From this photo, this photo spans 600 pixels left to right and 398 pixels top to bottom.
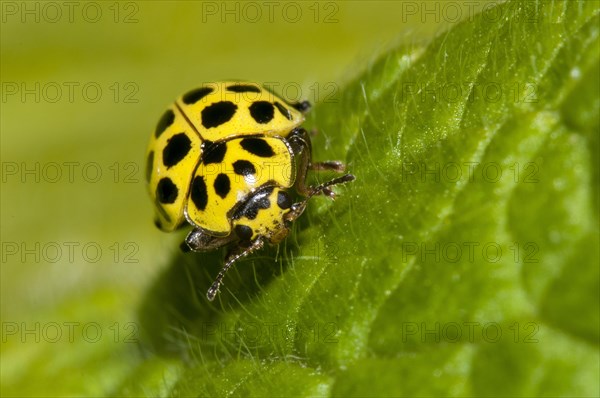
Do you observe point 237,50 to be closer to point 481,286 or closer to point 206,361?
point 206,361

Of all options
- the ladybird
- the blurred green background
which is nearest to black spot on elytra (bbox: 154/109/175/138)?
the ladybird

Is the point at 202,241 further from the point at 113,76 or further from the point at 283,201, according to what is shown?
the point at 113,76

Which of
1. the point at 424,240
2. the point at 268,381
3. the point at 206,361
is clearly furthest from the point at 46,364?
the point at 424,240

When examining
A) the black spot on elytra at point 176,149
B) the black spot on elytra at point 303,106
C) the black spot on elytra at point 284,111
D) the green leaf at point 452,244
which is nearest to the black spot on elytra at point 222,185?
the black spot on elytra at point 176,149

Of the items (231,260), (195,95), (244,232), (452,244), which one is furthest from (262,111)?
(452,244)

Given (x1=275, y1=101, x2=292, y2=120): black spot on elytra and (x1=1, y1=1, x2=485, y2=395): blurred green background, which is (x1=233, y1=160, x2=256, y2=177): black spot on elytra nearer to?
(x1=275, y1=101, x2=292, y2=120): black spot on elytra

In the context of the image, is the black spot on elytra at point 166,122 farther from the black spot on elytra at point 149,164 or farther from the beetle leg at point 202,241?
the beetle leg at point 202,241

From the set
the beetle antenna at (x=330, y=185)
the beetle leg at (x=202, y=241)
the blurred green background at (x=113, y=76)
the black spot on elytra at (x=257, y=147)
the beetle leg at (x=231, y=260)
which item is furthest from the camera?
the blurred green background at (x=113, y=76)
